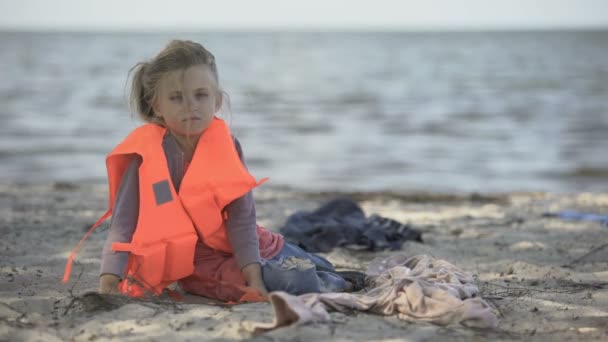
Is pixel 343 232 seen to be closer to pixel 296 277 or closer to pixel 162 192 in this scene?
pixel 296 277

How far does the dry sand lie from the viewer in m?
2.93

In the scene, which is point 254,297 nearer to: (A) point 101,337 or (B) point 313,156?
(A) point 101,337

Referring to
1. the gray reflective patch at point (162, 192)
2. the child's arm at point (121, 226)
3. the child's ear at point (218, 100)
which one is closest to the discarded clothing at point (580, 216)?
the child's ear at point (218, 100)

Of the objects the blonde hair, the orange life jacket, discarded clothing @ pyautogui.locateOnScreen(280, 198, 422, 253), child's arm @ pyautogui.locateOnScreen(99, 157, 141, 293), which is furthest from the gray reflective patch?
discarded clothing @ pyautogui.locateOnScreen(280, 198, 422, 253)

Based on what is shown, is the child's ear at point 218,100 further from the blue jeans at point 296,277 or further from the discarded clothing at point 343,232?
the discarded clothing at point 343,232

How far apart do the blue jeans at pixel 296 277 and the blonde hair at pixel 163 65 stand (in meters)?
0.84

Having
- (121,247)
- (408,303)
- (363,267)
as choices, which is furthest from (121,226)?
(363,267)

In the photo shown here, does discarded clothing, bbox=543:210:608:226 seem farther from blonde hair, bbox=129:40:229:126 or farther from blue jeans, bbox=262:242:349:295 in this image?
blonde hair, bbox=129:40:229:126

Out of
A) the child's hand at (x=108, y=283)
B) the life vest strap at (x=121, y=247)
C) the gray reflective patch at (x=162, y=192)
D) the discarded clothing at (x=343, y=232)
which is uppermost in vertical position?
the gray reflective patch at (x=162, y=192)

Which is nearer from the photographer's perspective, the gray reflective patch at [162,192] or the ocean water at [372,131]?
the gray reflective patch at [162,192]

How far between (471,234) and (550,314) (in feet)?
7.16

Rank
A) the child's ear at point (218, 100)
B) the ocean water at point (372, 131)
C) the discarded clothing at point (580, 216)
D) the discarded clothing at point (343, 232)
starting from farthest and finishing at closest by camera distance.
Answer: the ocean water at point (372, 131) < the discarded clothing at point (580, 216) < the discarded clothing at point (343, 232) < the child's ear at point (218, 100)

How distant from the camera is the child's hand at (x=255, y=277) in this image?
3.35 m

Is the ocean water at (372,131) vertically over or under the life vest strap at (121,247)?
under
